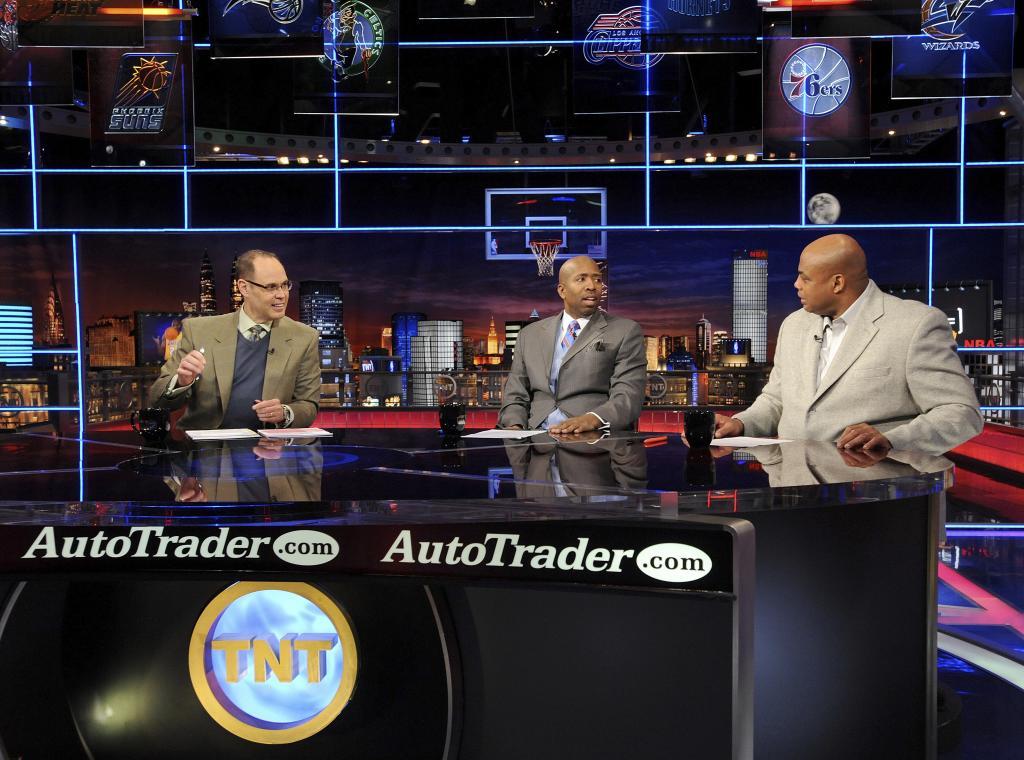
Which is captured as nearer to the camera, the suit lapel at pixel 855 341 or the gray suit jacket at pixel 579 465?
the gray suit jacket at pixel 579 465

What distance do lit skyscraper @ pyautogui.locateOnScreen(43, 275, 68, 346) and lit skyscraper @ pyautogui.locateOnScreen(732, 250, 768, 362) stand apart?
888cm

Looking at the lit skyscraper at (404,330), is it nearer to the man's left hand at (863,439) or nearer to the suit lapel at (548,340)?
the suit lapel at (548,340)

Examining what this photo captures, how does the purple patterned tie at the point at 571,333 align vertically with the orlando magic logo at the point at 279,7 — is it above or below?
below

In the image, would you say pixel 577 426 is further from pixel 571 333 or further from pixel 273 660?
pixel 273 660

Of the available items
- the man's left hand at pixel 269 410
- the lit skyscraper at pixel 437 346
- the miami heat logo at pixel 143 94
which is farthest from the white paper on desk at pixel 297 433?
the lit skyscraper at pixel 437 346

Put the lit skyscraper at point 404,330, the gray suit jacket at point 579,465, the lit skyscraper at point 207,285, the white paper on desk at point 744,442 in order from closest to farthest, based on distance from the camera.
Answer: the gray suit jacket at point 579,465
the white paper on desk at point 744,442
the lit skyscraper at point 207,285
the lit skyscraper at point 404,330

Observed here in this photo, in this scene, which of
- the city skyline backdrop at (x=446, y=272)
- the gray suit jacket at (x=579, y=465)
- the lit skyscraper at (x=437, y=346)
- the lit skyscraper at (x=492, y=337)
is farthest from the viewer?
the city skyline backdrop at (x=446, y=272)

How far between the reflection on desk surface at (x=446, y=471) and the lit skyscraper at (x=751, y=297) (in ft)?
36.2

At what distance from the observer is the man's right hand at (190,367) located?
2.58m

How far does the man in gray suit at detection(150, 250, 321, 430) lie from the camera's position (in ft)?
9.95

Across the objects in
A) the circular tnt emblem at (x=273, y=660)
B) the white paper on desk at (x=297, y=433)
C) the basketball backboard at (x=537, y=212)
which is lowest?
the circular tnt emblem at (x=273, y=660)

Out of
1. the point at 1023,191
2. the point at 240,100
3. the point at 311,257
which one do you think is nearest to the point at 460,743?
the point at 240,100

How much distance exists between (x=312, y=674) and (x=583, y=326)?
2.08 m

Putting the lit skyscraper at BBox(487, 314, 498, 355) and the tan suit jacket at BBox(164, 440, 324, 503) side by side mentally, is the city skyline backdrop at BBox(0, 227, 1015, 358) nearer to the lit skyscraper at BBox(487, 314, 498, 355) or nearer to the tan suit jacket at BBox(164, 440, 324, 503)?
the lit skyscraper at BBox(487, 314, 498, 355)
